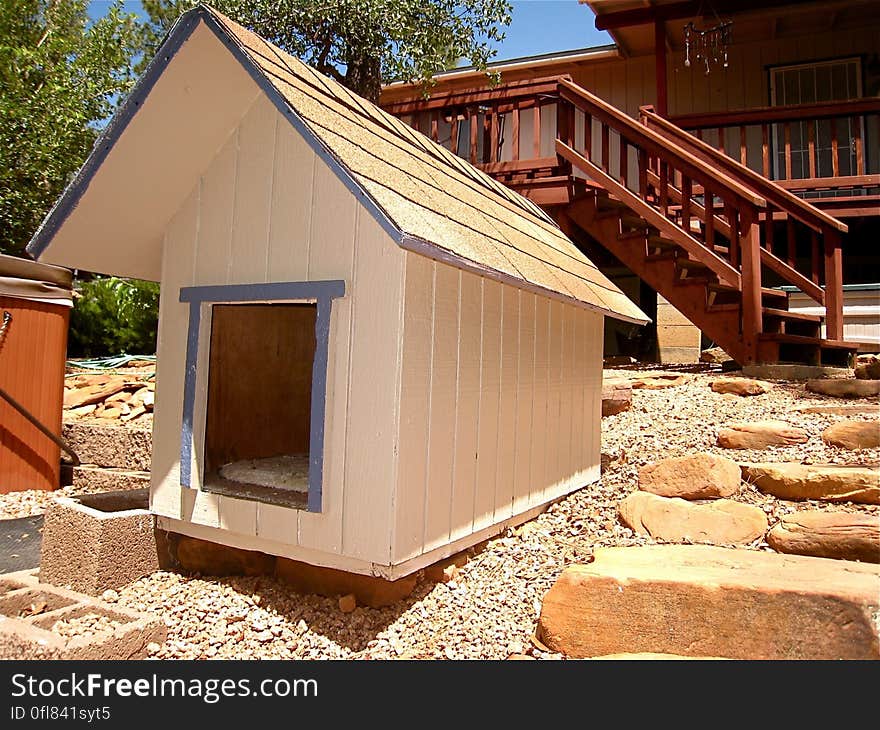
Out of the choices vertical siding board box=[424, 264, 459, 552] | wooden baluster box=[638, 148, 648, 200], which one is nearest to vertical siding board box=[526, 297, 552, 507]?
vertical siding board box=[424, 264, 459, 552]

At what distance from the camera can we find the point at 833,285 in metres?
6.34

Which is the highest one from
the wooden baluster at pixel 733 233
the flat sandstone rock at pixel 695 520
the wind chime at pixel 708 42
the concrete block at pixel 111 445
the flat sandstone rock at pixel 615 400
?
the wind chime at pixel 708 42

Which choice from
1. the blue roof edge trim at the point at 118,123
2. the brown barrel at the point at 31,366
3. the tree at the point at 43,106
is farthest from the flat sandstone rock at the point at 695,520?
the tree at the point at 43,106

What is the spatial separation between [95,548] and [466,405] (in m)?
2.01

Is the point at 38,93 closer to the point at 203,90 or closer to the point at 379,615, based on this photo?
the point at 203,90

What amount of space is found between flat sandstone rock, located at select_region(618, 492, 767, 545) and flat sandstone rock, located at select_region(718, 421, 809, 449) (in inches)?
37.0

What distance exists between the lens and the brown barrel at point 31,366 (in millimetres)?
5543

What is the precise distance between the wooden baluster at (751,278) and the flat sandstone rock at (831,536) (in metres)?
3.26

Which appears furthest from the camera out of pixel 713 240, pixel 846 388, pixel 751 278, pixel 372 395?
pixel 713 240

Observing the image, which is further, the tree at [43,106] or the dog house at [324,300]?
the tree at [43,106]

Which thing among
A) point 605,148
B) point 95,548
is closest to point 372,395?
point 95,548

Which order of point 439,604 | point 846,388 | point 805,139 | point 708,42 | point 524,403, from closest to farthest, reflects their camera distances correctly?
point 439,604 → point 524,403 → point 846,388 → point 708,42 → point 805,139

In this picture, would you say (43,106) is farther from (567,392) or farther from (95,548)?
(567,392)

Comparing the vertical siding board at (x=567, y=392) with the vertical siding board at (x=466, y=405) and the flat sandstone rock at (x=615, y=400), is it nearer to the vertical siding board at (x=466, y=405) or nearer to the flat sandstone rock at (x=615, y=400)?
the vertical siding board at (x=466, y=405)
